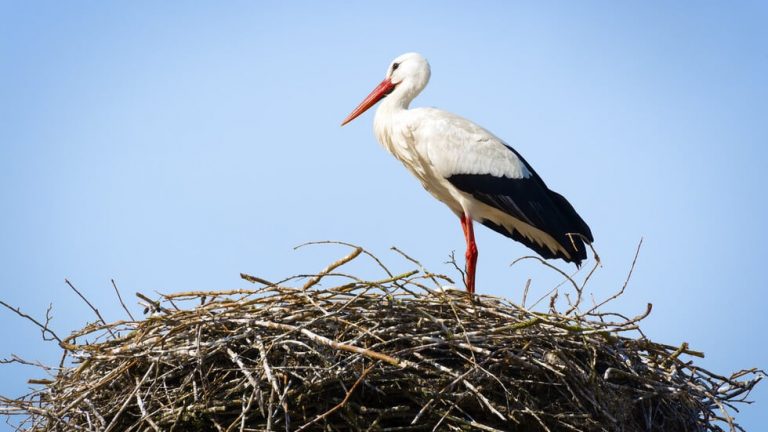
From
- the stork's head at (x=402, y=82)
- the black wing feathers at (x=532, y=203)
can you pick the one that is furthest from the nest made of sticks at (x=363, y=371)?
the stork's head at (x=402, y=82)

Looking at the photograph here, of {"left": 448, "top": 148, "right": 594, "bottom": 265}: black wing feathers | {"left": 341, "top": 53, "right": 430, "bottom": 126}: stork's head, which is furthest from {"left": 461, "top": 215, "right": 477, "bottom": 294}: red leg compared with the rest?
{"left": 341, "top": 53, "right": 430, "bottom": 126}: stork's head

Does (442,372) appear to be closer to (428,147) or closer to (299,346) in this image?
→ (299,346)

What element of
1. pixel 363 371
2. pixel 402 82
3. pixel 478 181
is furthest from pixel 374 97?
pixel 363 371

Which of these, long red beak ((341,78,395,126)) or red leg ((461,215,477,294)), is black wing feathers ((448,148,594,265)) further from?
long red beak ((341,78,395,126))

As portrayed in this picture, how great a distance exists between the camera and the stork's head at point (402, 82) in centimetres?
749

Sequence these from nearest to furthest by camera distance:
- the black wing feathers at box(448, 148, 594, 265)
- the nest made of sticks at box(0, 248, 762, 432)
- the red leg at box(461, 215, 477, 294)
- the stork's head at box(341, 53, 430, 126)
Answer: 1. the nest made of sticks at box(0, 248, 762, 432)
2. the black wing feathers at box(448, 148, 594, 265)
3. the red leg at box(461, 215, 477, 294)
4. the stork's head at box(341, 53, 430, 126)

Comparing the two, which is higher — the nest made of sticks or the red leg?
the red leg

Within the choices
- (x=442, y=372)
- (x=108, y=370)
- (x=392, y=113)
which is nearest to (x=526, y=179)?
(x=392, y=113)

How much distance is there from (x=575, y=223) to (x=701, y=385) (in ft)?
6.33

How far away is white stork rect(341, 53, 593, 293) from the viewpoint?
22.6ft

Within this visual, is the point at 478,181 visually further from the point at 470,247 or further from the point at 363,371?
the point at 363,371

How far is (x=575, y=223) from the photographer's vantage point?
22.7ft

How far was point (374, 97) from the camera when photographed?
7.76 metres

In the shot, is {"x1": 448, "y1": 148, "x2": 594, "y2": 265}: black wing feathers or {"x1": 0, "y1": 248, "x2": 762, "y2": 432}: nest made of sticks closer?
{"x1": 0, "y1": 248, "x2": 762, "y2": 432}: nest made of sticks
